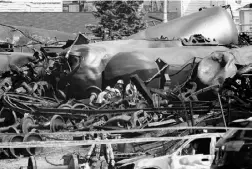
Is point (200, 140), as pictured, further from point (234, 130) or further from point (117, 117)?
point (117, 117)

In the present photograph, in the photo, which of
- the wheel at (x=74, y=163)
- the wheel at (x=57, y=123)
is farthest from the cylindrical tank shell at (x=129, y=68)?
the wheel at (x=74, y=163)

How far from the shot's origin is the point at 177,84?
719 inches

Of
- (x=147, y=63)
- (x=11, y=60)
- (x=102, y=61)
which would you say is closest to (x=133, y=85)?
(x=147, y=63)

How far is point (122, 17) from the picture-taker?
127 feet

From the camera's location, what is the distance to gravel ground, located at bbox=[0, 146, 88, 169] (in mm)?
14805

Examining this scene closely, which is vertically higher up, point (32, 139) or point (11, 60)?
point (11, 60)

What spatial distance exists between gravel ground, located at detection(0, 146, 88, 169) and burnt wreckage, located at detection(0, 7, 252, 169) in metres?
0.35

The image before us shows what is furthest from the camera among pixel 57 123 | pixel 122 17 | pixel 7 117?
pixel 122 17

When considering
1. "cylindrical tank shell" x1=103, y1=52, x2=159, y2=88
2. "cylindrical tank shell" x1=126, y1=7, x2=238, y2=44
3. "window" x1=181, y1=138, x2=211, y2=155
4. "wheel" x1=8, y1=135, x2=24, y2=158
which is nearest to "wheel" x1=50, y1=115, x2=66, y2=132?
"wheel" x1=8, y1=135, x2=24, y2=158

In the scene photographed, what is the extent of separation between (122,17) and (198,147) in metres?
27.7

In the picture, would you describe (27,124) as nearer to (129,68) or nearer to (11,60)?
(129,68)

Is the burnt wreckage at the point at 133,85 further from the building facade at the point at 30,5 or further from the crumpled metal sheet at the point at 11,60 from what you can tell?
the building facade at the point at 30,5

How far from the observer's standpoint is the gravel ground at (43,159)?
14.8 m

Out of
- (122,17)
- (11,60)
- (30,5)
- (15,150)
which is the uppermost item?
(30,5)
